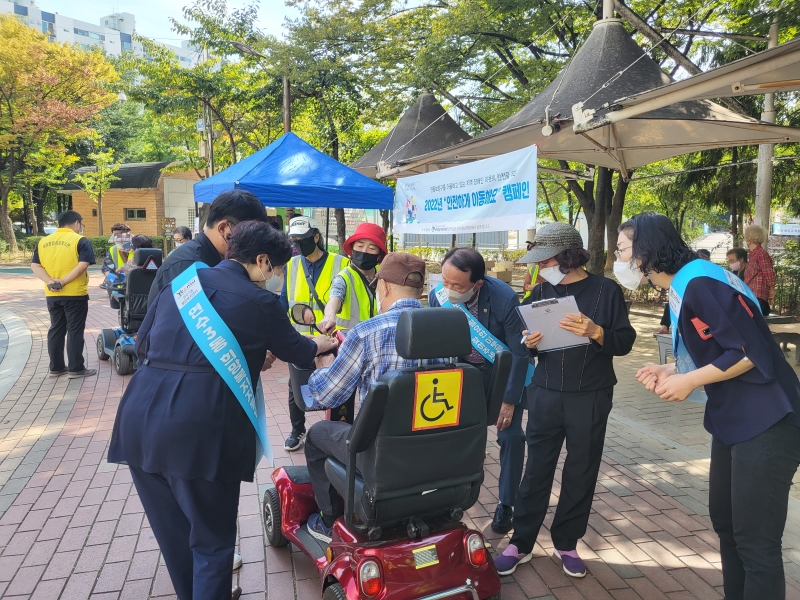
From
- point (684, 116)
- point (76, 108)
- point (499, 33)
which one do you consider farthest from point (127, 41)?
point (684, 116)

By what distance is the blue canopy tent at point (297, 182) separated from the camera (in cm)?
757

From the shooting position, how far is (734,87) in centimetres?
416

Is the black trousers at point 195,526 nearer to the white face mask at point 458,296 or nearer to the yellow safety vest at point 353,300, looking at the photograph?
the white face mask at point 458,296

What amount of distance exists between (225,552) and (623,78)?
5.57 metres

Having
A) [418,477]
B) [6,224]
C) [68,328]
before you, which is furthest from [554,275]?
[6,224]

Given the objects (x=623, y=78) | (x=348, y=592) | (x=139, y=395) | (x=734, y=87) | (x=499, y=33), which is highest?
(x=499, y=33)

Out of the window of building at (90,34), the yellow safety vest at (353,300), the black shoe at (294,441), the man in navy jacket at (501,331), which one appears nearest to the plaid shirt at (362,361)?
the man in navy jacket at (501,331)

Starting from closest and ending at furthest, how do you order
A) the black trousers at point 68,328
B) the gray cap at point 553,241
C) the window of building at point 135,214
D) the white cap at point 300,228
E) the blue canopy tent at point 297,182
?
the gray cap at point 553,241, the white cap at point 300,228, the black trousers at point 68,328, the blue canopy tent at point 297,182, the window of building at point 135,214

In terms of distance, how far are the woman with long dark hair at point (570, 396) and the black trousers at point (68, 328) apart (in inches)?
241

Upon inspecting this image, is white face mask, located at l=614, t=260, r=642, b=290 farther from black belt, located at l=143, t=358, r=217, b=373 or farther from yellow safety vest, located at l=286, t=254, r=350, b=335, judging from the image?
yellow safety vest, located at l=286, t=254, r=350, b=335

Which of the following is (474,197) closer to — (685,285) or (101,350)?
(685,285)

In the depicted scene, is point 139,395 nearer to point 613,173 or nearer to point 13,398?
point 13,398

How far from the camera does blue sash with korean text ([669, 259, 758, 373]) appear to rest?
2.27 m

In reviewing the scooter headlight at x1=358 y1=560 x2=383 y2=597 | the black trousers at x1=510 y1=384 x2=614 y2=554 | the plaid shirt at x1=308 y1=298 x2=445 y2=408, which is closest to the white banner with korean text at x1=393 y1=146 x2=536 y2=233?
the black trousers at x1=510 y1=384 x2=614 y2=554
